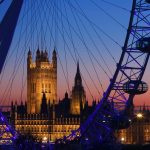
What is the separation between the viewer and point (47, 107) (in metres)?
135

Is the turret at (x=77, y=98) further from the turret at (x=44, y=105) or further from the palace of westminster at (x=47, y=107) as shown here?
Answer: the turret at (x=44, y=105)

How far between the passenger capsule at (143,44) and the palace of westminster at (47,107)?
81588 mm

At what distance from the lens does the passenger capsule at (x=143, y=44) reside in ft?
113

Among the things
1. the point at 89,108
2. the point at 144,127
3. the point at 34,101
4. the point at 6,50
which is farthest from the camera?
the point at 34,101

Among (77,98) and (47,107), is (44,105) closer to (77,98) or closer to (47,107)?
(47,107)

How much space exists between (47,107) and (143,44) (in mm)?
101082

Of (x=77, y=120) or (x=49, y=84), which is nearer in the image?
(x=77, y=120)

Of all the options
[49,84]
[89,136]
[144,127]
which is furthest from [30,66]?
[89,136]

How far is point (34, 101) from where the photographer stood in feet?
472

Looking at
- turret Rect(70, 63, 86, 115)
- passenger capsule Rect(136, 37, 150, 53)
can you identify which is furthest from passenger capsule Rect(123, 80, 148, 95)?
turret Rect(70, 63, 86, 115)

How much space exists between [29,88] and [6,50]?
116 m

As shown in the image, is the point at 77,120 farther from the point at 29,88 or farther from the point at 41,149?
the point at 41,149

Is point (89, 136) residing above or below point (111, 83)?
below

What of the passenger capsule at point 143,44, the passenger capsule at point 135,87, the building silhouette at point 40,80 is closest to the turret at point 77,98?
the building silhouette at point 40,80
